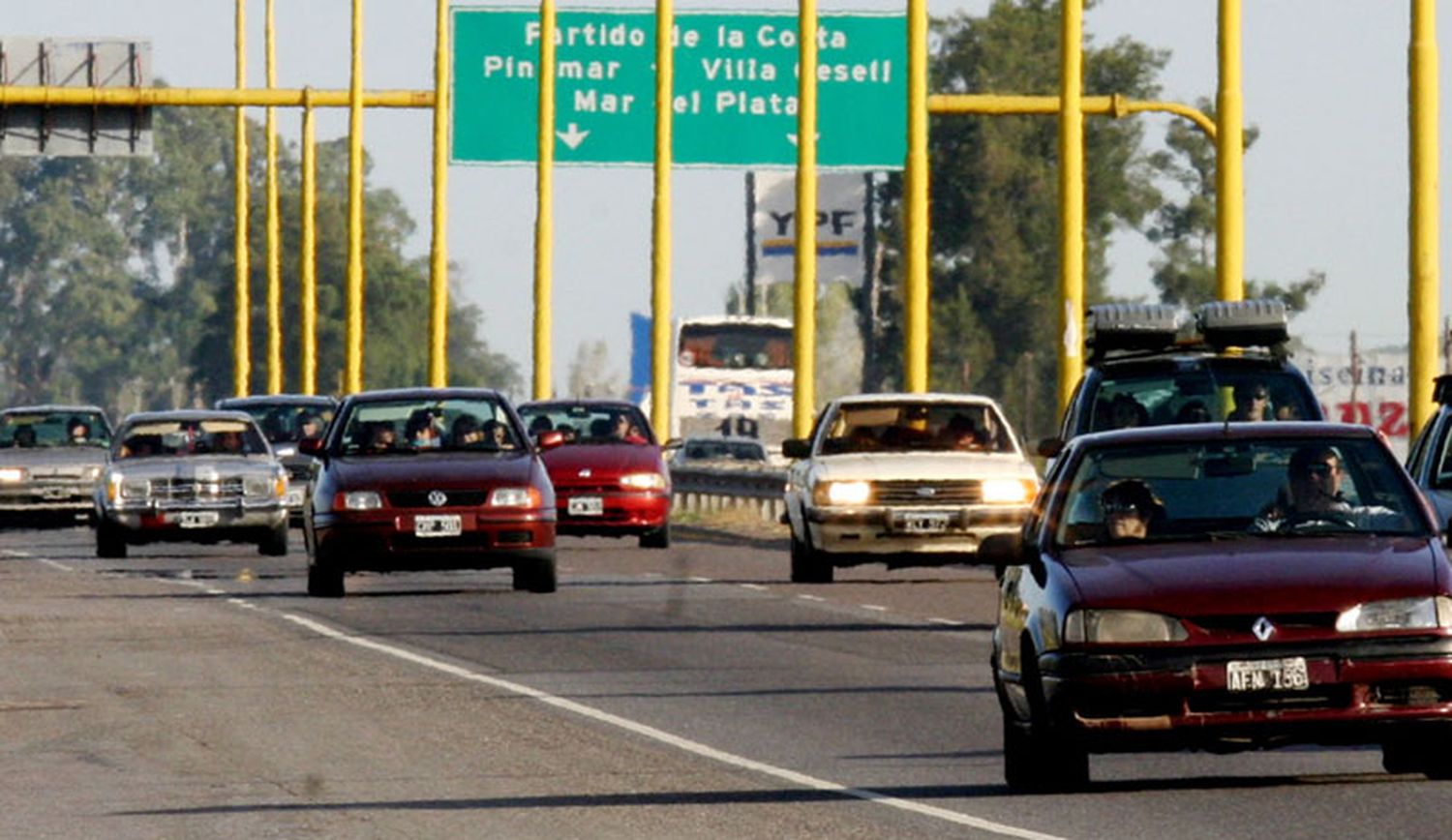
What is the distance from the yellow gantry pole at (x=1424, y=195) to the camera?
3753 cm

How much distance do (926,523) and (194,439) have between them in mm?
11962

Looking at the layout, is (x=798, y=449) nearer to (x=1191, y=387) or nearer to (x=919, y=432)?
(x=919, y=432)

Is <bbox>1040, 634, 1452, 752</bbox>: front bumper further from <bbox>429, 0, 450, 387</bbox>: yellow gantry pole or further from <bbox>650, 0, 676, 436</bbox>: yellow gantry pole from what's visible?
<bbox>429, 0, 450, 387</bbox>: yellow gantry pole

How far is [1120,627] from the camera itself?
48.0 ft

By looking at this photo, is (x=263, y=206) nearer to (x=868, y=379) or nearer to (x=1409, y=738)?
(x=868, y=379)

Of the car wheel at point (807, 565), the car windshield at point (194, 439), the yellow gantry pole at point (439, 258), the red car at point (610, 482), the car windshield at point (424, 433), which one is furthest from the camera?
the yellow gantry pole at point (439, 258)

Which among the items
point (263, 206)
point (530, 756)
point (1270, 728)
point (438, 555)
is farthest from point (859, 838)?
point (263, 206)

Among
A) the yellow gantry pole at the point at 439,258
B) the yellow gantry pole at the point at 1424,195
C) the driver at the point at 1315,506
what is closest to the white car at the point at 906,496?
the yellow gantry pole at the point at 1424,195

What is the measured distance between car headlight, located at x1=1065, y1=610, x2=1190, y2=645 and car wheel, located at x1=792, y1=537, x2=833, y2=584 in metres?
18.9

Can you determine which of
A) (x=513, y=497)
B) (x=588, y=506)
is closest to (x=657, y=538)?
(x=588, y=506)

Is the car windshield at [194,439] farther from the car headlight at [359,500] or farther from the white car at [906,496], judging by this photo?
the car headlight at [359,500]

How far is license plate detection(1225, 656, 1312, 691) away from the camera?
47.0 feet

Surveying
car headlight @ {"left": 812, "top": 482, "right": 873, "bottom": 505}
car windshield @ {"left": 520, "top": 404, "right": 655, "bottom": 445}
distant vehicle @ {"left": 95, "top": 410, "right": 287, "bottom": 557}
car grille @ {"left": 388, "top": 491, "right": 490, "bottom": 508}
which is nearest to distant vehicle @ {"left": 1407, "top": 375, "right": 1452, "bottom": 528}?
car grille @ {"left": 388, "top": 491, "right": 490, "bottom": 508}

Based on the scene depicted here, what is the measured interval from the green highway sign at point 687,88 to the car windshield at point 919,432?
81.8ft
